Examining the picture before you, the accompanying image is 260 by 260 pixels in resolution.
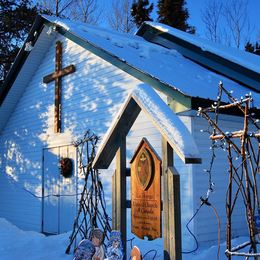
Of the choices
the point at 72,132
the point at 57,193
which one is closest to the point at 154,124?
the point at 72,132

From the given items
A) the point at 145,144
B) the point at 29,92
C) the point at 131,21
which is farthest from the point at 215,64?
the point at 131,21

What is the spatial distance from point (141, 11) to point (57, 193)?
21425 millimetres

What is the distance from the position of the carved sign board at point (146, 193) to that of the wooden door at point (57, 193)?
601cm

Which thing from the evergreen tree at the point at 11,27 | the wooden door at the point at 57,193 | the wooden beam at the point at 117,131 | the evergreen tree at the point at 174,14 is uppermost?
the evergreen tree at the point at 174,14

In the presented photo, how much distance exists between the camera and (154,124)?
4.36 metres

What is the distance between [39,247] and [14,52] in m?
13.9

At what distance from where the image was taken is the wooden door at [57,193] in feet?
35.0

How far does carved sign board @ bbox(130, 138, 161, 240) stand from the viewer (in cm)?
439

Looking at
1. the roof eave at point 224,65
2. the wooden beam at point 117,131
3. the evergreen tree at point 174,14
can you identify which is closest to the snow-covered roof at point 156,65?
the roof eave at point 224,65

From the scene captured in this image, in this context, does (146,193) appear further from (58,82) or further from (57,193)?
(58,82)

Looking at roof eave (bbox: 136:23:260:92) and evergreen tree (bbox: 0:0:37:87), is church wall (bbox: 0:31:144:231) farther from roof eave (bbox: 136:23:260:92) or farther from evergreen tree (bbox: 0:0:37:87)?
evergreen tree (bbox: 0:0:37:87)

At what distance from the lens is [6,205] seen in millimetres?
13422

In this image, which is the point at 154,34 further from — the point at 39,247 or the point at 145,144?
the point at 145,144

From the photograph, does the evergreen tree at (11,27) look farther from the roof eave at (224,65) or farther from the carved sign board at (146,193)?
the carved sign board at (146,193)
